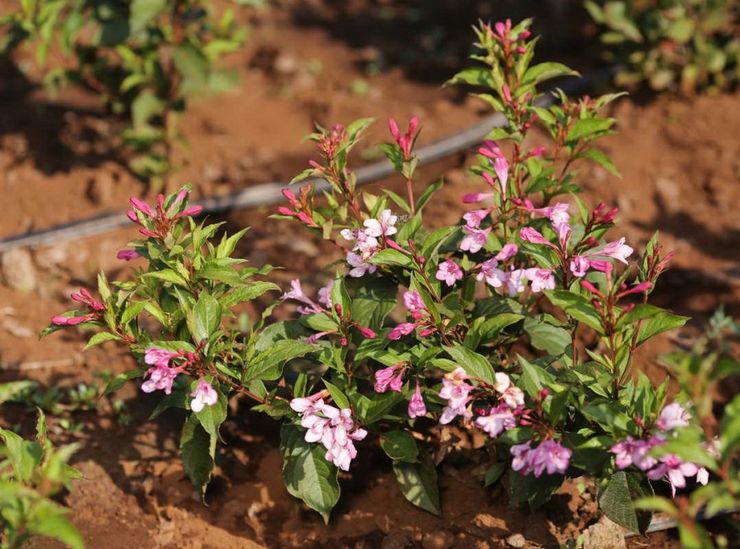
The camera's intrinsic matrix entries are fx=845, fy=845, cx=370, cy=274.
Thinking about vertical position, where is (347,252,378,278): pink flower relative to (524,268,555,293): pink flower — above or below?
below

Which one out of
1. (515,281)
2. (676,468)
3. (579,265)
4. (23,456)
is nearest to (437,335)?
(515,281)

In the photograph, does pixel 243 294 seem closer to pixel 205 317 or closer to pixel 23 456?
pixel 205 317

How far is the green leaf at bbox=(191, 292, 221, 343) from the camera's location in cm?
249

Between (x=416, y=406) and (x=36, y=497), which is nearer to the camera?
(x=36, y=497)

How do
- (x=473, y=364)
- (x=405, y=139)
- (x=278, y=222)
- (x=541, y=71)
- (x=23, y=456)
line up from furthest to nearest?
(x=278, y=222), (x=541, y=71), (x=405, y=139), (x=473, y=364), (x=23, y=456)

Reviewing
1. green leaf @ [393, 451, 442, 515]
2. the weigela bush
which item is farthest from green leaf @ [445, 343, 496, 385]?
green leaf @ [393, 451, 442, 515]

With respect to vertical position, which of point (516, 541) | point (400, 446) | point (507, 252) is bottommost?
point (516, 541)

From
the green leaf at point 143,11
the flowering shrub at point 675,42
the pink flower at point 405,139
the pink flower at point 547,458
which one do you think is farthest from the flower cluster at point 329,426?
the flowering shrub at point 675,42

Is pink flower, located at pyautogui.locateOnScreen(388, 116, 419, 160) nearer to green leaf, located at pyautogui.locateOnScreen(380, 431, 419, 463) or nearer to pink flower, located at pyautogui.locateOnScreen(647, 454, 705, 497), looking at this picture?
green leaf, located at pyautogui.locateOnScreen(380, 431, 419, 463)

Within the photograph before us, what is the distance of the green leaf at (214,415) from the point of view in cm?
244

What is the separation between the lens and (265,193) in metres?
4.78

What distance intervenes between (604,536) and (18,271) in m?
3.02

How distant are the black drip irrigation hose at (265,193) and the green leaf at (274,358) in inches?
65.0

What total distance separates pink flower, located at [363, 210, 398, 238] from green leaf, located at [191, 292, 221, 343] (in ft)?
1.68
